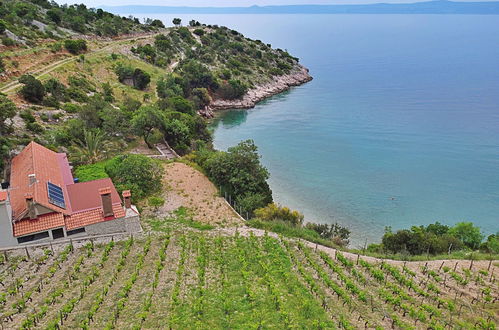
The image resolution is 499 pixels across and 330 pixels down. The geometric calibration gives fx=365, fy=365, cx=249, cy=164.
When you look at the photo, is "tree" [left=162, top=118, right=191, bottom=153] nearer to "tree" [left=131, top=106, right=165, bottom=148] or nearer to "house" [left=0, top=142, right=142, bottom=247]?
"tree" [left=131, top=106, right=165, bottom=148]

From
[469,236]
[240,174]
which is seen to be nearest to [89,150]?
[240,174]

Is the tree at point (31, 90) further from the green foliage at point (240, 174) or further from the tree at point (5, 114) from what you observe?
the green foliage at point (240, 174)

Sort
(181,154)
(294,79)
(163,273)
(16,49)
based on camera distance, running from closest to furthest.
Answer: (163,273) < (181,154) < (16,49) < (294,79)

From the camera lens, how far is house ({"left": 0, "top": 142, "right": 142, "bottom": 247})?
2322 centimetres

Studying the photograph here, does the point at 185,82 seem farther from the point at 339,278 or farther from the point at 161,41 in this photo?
the point at 339,278

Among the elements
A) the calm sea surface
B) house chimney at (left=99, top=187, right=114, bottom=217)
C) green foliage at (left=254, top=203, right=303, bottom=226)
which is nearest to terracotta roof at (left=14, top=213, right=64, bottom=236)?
house chimney at (left=99, top=187, right=114, bottom=217)

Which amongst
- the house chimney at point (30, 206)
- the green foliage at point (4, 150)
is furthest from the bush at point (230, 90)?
the house chimney at point (30, 206)

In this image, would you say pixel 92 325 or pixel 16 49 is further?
pixel 16 49

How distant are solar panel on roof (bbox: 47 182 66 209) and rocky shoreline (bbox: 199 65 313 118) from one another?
50.2 meters

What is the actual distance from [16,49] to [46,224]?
1927 inches

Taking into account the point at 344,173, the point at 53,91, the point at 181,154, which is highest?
the point at 53,91

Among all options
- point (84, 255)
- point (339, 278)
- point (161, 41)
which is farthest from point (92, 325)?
point (161, 41)

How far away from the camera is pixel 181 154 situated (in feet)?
156

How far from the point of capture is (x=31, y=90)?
148 feet
